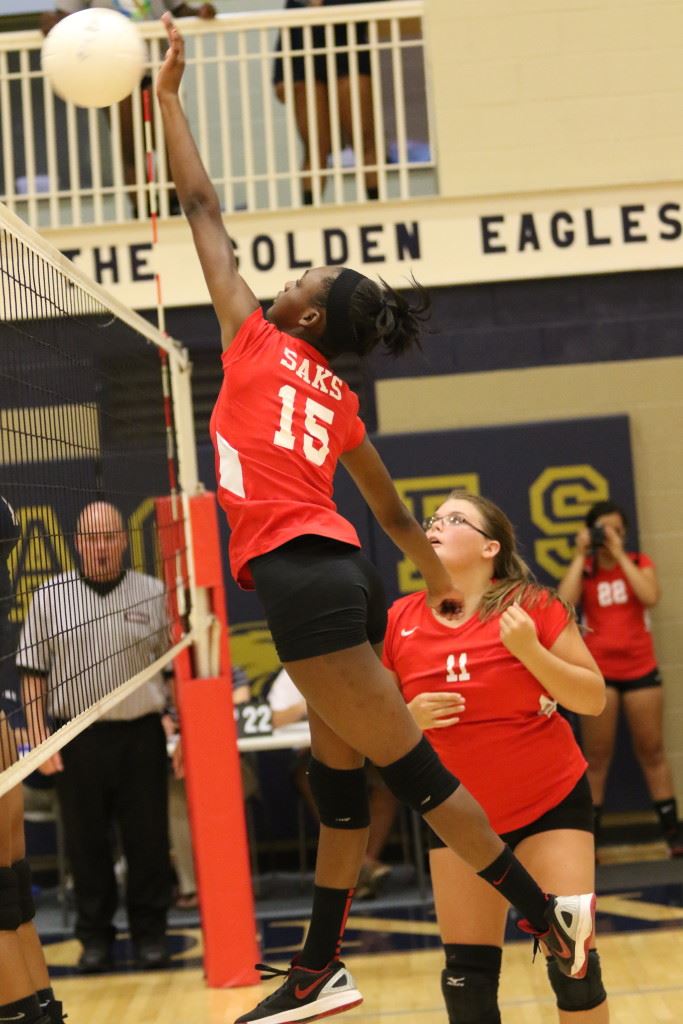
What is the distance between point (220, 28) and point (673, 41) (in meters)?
2.79

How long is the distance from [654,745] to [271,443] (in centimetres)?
538

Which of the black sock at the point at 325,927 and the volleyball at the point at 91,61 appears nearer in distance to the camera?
the black sock at the point at 325,927

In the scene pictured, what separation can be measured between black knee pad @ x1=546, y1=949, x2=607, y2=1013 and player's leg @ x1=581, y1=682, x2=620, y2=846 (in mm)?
4481

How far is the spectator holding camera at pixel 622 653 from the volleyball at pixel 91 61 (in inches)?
182

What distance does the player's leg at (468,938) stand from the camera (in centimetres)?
354

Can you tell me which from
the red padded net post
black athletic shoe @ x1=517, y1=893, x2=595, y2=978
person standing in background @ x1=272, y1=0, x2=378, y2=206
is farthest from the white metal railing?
black athletic shoe @ x1=517, y1=893, x2=595, y2=978

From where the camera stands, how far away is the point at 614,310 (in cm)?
855

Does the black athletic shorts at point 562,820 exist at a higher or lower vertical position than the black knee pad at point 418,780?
lower

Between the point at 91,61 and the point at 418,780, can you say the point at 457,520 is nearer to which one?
the point at 418,780

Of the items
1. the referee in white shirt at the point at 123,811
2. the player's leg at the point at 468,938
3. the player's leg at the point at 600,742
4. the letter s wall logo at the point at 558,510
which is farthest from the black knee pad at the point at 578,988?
the letter s wall logo at the point at 558,510

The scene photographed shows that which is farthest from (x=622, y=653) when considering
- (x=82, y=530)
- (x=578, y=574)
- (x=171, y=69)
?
(x=171, y=69)

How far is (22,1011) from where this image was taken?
4.05m

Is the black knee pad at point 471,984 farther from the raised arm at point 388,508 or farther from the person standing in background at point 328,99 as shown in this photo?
the person standing in background at point 328,99

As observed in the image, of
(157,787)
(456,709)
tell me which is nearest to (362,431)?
(456,709)
